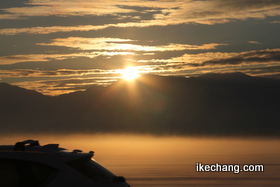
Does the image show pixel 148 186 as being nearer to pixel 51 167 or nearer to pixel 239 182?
pixel 239 182

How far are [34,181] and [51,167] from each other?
28 centimetres

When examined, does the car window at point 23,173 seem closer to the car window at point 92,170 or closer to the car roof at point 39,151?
the car roof at point 39,151

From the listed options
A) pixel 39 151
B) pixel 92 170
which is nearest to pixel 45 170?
pixel 39 151

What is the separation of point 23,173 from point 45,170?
0.90ft

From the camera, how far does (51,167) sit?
263 inches

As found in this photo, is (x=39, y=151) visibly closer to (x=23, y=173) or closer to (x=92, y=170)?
(x=23, y=173)

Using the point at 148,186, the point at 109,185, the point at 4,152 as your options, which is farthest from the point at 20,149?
the point at 148,186

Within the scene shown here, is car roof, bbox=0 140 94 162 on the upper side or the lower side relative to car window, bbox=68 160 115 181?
upper

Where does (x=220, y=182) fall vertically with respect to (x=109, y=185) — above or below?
above

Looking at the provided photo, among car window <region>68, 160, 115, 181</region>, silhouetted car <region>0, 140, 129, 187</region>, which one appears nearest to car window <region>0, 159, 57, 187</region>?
silhouetted car <region>0, 140, 129, 187</region>

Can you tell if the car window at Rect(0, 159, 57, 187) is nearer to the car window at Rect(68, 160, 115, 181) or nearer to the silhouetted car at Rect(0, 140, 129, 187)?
the silhouetted car at Rect(0, 140, 129, 187)

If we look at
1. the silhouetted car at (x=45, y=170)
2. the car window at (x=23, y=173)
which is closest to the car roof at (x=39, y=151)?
the silhouetted car at (x=45, y=170)

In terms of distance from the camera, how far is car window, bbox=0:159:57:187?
6562 millimetres

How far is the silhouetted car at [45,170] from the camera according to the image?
6.57 metres
